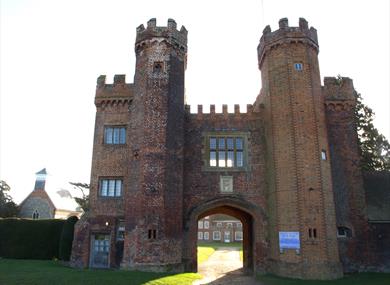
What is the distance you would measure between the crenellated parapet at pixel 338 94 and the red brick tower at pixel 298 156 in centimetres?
185

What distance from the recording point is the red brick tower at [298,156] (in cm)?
1689

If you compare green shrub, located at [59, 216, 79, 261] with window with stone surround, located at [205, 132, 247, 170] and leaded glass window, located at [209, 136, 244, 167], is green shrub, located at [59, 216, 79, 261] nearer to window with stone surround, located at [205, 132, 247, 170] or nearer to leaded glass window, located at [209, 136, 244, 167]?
window with stone surround, located at [205, 132, 247, 170]

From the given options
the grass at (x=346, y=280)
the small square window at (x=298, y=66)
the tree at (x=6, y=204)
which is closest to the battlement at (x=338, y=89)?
the small square window at (x=298, y=66)

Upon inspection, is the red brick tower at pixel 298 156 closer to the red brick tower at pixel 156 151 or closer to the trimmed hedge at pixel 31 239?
the red brick tower at pixel 156 151

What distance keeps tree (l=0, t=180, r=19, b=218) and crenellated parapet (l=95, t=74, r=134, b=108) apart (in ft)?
72.7

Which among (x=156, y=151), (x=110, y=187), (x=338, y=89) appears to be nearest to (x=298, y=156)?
(x=338, y=89)

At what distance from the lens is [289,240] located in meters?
17.2

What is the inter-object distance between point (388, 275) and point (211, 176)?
10.6 meters

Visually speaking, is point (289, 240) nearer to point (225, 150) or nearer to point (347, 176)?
point (347, 176)

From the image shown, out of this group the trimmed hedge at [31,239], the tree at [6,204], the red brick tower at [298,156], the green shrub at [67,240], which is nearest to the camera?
the red brick tower at [298,156]

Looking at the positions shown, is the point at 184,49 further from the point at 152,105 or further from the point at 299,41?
the point at 299,41

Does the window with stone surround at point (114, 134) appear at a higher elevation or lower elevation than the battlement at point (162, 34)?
lower

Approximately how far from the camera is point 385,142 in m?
31.0

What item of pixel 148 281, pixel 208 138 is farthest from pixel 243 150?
pixel 148 281
